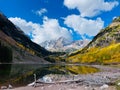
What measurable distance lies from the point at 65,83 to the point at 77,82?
235 centimetres

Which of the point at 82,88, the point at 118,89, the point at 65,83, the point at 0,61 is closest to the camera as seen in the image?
the point at 118,89

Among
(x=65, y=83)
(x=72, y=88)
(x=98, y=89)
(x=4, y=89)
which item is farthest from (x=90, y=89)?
(x=4, y=89)

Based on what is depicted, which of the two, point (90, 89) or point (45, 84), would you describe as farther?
point (45, 84)

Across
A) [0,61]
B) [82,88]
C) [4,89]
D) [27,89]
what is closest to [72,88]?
[82,88]

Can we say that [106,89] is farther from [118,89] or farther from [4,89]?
[4,89]

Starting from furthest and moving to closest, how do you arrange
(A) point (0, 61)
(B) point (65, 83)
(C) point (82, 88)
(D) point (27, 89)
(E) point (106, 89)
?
(A) point (0, 61), (B) point (65, 83), (D) point (27, 89), (C) point (82, 88), (E) point (106, 89)

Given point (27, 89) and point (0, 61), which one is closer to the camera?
point (27, 89)

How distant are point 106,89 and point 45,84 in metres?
14.9

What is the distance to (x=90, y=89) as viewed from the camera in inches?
1512

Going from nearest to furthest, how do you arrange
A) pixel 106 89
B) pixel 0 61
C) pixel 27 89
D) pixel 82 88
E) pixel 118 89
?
pixel 118 89 < pixel 106 89 < pixel 82 88 < pixel 27 89 < pixel 0 61

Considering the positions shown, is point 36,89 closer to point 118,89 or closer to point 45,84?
point 45,84

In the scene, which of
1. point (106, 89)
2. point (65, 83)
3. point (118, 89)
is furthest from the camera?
point (65, 83)

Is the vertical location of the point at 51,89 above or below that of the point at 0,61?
below

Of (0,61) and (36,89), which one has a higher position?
(0,61)
